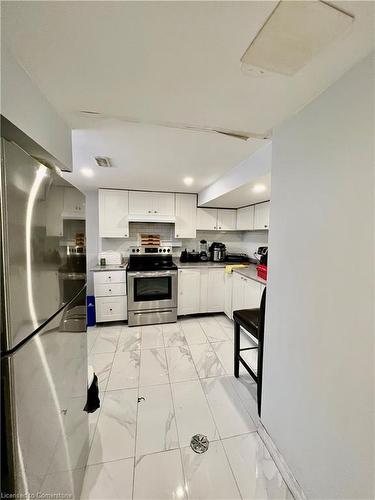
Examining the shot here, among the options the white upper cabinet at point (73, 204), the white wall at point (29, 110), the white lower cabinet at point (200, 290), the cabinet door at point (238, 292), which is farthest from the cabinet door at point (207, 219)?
the white upper cabinet at point (73, 204)

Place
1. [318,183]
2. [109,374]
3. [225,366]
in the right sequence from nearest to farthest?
1. [318,183]
2. [109,374]
3. [225,366]

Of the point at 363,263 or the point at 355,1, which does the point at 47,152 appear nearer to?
the point at 355,1

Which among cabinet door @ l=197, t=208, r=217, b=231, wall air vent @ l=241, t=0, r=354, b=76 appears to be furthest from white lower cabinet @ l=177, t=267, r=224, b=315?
wall air vent @ l=241, t=0, r=354, b=76

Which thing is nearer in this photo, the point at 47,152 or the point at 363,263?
the point at 363,263

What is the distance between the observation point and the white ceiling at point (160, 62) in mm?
631

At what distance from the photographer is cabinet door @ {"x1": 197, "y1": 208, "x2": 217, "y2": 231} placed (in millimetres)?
3658

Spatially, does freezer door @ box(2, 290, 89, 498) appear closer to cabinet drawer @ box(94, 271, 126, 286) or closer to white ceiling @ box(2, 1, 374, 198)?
white ceiling @ box(2, 1, 374, 198)

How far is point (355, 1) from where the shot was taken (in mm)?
581

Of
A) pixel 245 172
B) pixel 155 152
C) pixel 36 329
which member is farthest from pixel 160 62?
pixel 245 172

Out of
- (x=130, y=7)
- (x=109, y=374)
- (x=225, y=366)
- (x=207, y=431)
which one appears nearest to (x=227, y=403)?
(x=207, y=431)

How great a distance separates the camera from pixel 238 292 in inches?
117

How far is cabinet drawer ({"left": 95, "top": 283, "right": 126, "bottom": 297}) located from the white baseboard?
2.36m

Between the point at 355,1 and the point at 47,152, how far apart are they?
1.37 meters

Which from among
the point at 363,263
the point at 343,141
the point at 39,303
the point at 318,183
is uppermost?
the point at 343,141
